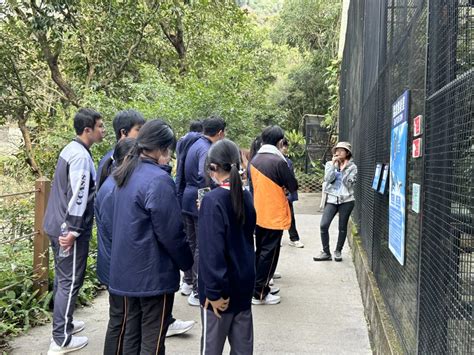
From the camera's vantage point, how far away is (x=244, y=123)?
11562mm

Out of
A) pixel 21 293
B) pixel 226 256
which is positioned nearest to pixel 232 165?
pixel 226 256

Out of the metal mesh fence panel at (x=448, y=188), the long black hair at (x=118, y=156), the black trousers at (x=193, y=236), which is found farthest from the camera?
the black trousers at (x=193, y=236)

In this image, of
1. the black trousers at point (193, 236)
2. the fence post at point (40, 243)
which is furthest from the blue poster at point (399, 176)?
the fence post at point (40, 243)

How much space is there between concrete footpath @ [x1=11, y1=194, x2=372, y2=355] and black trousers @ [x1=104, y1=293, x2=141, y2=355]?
867 mm

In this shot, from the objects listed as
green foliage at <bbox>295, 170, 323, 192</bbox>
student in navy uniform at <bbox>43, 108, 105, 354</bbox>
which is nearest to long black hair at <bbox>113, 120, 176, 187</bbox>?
student in navy uniform at <bbox>43, 108, 105, 354</bbox>

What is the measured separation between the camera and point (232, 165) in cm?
300

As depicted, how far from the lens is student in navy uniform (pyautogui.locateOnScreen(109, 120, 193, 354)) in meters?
2.95

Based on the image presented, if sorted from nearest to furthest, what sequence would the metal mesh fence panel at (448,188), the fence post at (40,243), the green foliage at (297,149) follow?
1. the metal mesh fence panel at (448,188)
2. the fence post at (40,243)
3. the green foliage at (297,149)

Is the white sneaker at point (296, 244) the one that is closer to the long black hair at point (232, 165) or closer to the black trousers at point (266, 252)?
the black trousers at point (266, 252)

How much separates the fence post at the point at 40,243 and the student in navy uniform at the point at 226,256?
255 cm

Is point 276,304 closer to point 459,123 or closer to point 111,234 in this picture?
point 111,234

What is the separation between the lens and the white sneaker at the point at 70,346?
3906 mm

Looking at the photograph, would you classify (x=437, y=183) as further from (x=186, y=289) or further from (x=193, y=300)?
(x=186, y=289)

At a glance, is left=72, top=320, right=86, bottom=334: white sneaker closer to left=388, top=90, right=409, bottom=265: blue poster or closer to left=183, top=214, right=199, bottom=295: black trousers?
left=183, top=214, right=199, bottom=295: black trousers
